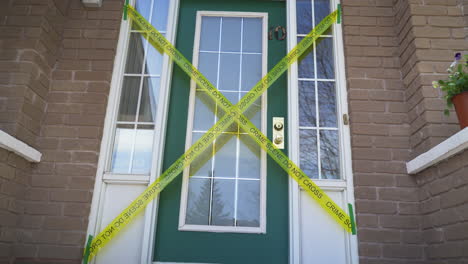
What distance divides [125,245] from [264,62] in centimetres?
183

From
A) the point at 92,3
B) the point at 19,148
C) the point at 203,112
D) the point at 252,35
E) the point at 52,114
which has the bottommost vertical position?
the point at 19,148

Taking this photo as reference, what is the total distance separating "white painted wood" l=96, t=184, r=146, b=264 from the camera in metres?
2.70

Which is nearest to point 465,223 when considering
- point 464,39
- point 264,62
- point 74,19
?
point 464,39

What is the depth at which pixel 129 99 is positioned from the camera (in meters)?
3.06

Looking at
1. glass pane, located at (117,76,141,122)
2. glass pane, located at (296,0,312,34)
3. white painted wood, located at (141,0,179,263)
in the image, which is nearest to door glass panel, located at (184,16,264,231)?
white painted wood, located at (141,0,179,263)

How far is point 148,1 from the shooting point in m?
3.33

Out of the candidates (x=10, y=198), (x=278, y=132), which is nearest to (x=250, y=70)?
(x=278, y=132)

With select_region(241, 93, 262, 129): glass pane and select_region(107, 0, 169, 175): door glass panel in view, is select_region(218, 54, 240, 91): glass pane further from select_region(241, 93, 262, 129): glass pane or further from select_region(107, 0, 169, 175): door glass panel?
select_region(107, 0, 169, 175): door glass panel

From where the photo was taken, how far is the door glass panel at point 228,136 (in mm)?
2840

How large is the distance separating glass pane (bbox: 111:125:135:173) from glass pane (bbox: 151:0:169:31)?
0.94 meters

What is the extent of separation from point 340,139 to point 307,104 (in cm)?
39

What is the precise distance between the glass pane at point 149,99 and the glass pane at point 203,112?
0.34 m

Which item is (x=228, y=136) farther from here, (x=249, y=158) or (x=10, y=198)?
(x=10, y=198)

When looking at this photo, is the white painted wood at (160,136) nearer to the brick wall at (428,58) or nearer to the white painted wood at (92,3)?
the white painted wood at (92,3)
